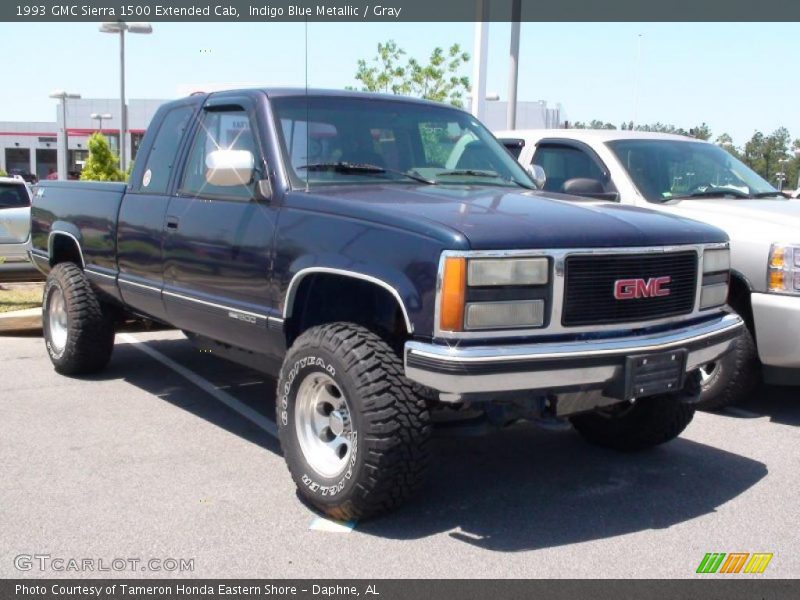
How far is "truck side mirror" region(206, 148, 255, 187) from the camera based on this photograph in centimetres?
457

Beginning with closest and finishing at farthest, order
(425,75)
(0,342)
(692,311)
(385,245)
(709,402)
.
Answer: (385,245) < (692,311) < (709,402) < (0,342) < (425,75)

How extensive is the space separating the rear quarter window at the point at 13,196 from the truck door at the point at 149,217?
23.9 ft

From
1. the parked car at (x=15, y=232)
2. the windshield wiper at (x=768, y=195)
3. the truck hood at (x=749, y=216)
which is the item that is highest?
the windshield wiper at (x=768, y=195)

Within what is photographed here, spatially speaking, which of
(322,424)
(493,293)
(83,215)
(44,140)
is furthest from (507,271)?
(44,140)

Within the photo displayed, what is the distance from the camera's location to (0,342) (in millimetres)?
8547

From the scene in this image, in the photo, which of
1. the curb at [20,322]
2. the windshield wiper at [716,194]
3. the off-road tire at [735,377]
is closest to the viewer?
the off-road tire at [735,377]

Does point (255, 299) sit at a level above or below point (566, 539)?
above

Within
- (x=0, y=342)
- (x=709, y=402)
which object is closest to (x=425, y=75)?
(x=0, y=342)

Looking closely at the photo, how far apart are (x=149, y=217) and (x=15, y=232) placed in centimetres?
680

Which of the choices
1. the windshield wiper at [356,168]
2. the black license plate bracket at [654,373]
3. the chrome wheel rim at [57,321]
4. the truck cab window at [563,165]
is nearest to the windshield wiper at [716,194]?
the truck cab window at [563,165]

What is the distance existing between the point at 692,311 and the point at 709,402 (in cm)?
205

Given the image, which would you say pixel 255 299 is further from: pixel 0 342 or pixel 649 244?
pixel 0 342

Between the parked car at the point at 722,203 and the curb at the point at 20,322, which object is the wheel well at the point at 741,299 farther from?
the curb at the point at 20,322

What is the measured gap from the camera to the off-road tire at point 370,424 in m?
3.84
